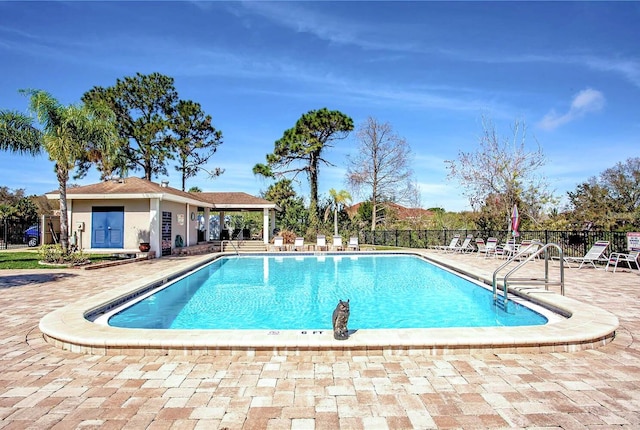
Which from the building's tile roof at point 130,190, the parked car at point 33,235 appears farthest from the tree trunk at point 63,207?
the parked car at point 33,235

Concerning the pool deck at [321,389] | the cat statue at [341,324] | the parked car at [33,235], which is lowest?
the pool deck at [321,389]

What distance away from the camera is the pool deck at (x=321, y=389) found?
2.78 m

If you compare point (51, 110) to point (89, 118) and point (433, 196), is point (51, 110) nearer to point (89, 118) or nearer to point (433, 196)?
point (89, 118)

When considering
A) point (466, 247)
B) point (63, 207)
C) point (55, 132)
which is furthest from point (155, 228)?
point (466, 247)

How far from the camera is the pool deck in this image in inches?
109

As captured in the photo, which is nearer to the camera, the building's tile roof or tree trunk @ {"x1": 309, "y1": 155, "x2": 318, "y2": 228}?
the building's tile roof

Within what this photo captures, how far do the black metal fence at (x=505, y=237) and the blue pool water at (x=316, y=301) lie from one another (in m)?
5.88

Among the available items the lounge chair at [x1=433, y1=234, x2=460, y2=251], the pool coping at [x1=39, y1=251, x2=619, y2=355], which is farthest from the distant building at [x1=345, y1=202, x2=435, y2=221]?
the pool coping at [x1=39, y1=251, x2=619, y2=355]

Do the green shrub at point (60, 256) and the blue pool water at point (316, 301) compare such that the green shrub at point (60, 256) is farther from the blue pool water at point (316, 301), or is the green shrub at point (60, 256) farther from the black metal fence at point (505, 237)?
the black metal fence at point (505, 237)

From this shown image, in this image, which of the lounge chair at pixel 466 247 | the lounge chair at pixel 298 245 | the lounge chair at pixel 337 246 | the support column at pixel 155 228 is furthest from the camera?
the lounge chair at pixel 337 246

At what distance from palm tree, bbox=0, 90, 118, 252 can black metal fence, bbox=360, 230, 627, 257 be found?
1614cm

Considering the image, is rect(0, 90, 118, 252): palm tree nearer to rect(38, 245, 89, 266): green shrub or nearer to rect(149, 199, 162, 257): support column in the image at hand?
rect(38, 245, 89, 266): green shrub

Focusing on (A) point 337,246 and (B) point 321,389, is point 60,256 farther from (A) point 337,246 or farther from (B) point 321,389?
(B) point 321,389

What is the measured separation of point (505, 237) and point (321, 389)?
17315 mm
